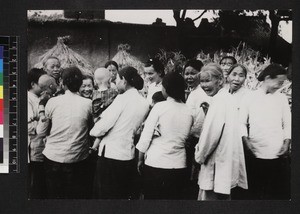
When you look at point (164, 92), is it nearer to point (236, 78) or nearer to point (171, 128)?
point (171, 128)

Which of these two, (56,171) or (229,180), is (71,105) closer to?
(56,171)

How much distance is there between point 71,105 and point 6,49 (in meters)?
0.50

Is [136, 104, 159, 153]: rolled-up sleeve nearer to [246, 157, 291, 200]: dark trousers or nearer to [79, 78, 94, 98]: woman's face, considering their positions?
[79, 78, 94, 98]: woman's face

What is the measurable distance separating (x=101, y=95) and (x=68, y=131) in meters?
0.28

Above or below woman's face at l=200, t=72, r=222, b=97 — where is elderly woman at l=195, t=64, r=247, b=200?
below

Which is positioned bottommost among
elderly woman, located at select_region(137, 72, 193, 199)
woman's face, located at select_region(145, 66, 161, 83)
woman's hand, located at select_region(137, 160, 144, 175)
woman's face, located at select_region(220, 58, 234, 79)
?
woman's hand, located at select_region(137, 160, 144, 175)

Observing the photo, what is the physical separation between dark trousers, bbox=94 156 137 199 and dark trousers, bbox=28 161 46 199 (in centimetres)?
32

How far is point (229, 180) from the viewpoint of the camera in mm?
2816

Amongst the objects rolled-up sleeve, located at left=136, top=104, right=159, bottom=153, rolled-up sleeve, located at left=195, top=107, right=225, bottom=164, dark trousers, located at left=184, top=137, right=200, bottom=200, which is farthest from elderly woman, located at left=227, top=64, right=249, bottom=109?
rolled-up sleeve, located at left=136, top=104, right=159, bottom=153

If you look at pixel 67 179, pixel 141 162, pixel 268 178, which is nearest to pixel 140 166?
pixel 141 162

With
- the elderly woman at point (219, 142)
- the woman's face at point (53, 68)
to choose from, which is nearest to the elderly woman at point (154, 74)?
the elderly woman at point (219, 142)

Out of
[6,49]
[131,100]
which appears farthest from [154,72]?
[6,49]

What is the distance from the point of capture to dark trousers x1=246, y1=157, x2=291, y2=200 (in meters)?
2.81

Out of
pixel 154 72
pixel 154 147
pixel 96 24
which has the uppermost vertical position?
pixel 96 24
